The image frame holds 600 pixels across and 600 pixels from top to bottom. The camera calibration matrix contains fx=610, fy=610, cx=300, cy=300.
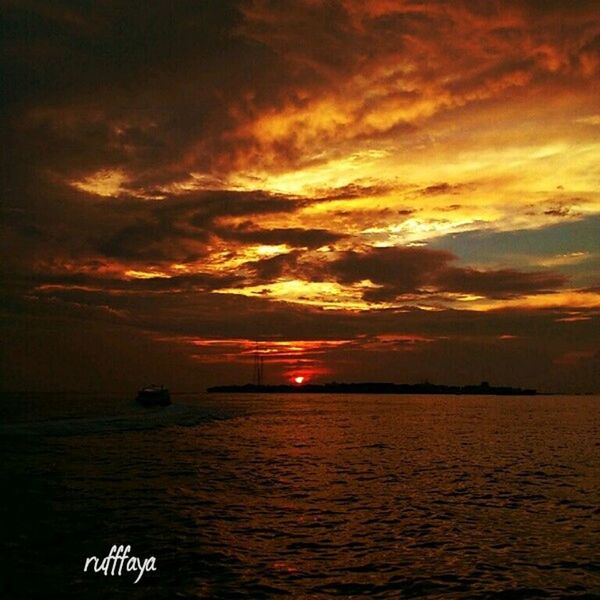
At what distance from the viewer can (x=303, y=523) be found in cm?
2534

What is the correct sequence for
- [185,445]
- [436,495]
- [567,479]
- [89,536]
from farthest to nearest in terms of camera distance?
[185,445] → [567,479] → [436,495] → [89,536]

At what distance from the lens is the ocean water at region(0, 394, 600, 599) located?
17.9 metres

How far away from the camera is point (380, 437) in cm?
7075

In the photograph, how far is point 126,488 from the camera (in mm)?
33156

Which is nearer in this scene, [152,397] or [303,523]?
[303,523]

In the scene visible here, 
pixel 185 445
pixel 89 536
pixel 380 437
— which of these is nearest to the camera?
pixel 89 536

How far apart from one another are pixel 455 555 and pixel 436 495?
38.6 feet

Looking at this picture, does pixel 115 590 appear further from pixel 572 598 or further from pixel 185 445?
pixel 185 445

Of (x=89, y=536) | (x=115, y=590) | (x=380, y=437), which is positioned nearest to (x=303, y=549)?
(x=115, y=590)

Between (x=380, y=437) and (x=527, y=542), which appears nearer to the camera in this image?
(x=527, y=542)

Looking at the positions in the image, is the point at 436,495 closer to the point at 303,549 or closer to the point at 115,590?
the point at 303,549

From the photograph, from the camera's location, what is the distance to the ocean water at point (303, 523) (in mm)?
17906

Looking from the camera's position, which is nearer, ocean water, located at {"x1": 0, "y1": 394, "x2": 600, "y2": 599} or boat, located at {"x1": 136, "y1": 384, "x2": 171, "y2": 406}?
ocean water, located at {"x1": 0, "y1": 394, "x2": 600, "y2": 599}

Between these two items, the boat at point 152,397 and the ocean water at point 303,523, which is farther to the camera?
the boat at point 152,397
